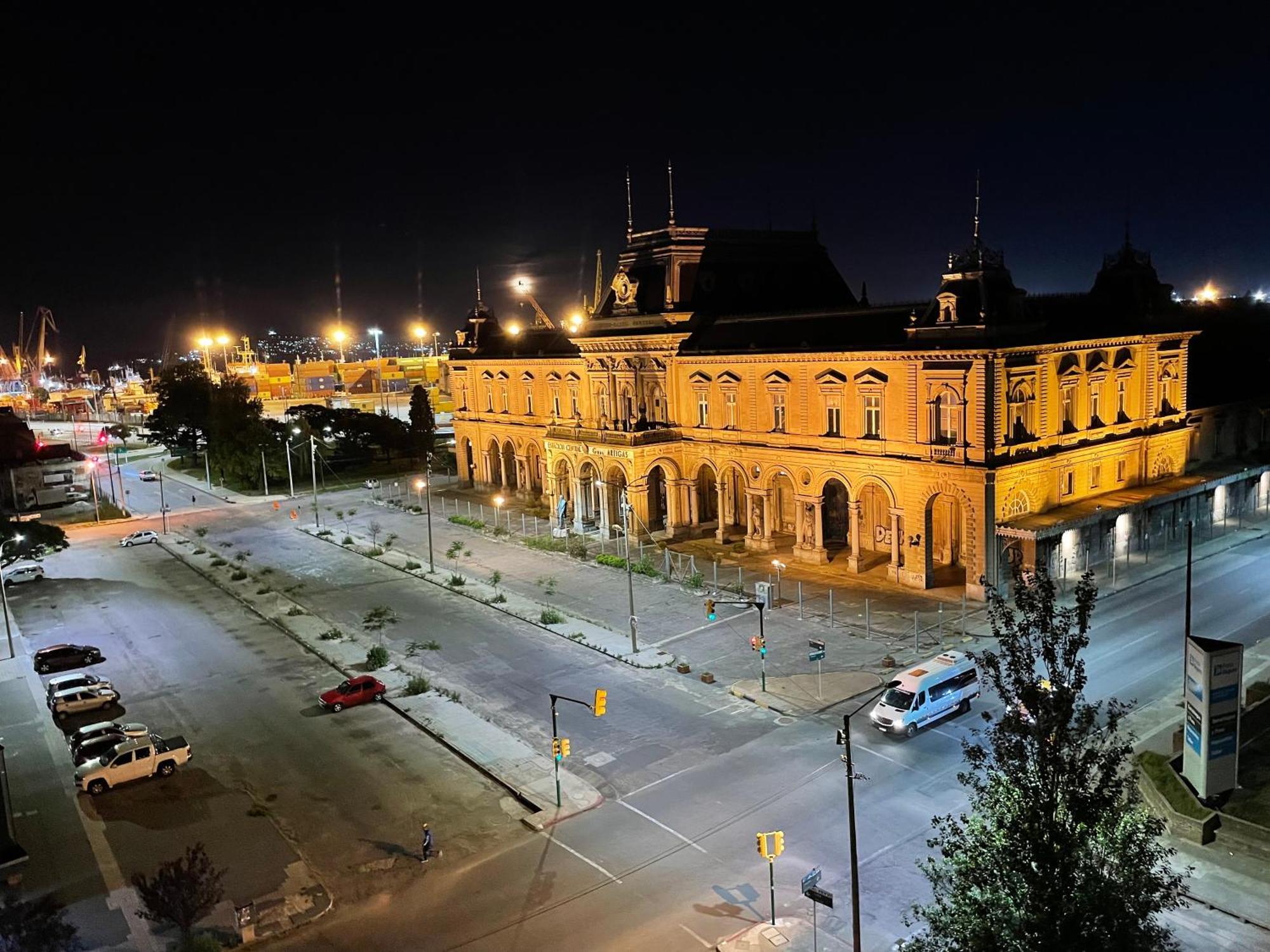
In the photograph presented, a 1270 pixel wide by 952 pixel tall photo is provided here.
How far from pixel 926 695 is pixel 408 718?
1707 cm

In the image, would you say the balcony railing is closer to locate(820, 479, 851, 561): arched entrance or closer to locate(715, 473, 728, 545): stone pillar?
locate(715, 473, 728, 545): stone pillar

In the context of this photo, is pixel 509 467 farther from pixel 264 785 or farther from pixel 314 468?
pixel 264 785

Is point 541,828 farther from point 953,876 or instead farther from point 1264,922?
point 1264,922

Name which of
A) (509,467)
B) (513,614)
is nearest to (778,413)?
(513,614)

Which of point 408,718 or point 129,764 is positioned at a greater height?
point 129,764

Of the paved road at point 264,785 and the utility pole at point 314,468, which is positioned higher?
the utility pole at point 314,468

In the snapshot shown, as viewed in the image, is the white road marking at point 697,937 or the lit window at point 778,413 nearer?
the white road marking at point 697,937

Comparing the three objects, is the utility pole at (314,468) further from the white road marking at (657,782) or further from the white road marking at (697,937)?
the white road marking at (697,937)

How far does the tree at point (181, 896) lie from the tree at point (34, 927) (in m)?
1.60

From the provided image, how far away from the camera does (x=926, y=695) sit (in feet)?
98.2

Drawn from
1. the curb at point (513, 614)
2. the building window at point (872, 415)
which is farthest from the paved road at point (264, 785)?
the building window at point (872, 415)

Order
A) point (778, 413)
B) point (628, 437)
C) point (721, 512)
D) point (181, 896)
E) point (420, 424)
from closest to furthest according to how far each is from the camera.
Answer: point (181, 896)
point (778, 413)
point (721, 512)
point (628, 437)
point (420, 424)

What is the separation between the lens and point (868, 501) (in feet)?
169

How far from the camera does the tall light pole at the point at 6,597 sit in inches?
1618
